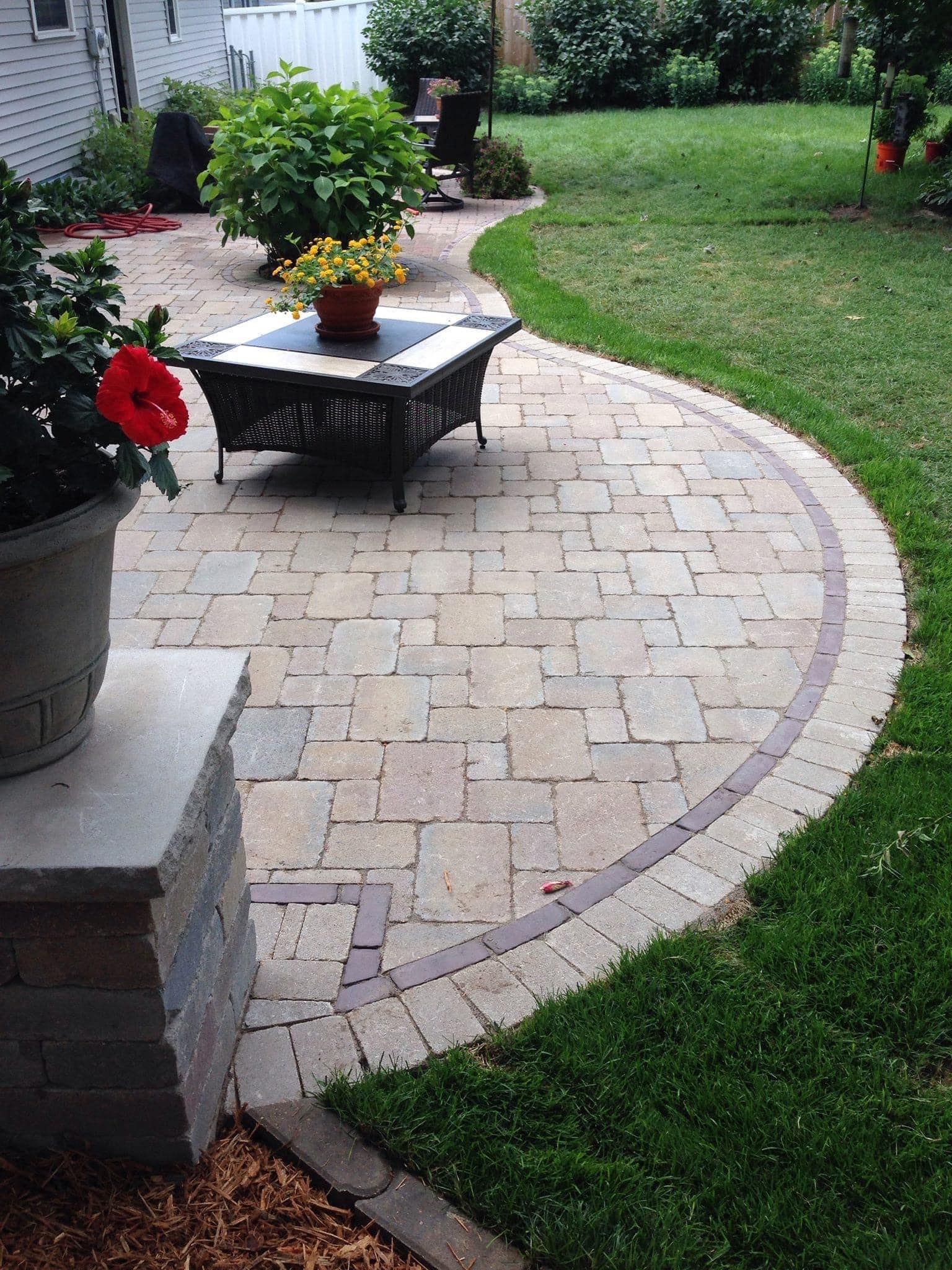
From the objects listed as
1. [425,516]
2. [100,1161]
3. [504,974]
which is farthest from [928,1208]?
[425,516]

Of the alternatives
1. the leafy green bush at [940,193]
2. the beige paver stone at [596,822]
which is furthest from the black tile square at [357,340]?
the leafy green bush at [940,193]

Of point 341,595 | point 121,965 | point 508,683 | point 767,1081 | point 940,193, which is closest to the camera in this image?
point 121,965

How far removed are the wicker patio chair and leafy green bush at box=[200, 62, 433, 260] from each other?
11.8ft

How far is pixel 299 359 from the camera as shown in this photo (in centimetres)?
465

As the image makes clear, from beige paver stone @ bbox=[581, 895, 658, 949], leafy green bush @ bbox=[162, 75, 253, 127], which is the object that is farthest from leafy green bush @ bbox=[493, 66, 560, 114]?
beige paver stone @ bbox=[581, 895, 658, 949]

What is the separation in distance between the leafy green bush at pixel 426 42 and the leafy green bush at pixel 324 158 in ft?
27.0

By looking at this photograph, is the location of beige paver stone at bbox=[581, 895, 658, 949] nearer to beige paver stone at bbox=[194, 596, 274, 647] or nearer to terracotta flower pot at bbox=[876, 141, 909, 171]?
beige paver stone at bbox=[194, 596, 274, 647]

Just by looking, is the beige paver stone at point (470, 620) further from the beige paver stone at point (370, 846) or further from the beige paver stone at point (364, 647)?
the beige paver stone at point (370, 846)

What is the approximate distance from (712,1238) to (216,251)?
9020mm

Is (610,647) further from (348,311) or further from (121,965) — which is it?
(121,965)

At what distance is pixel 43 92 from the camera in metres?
10.6

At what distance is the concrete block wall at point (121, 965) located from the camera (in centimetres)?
166

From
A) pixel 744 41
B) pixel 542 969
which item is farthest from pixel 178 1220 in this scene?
pixel 744 41

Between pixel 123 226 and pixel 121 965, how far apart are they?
970cm
